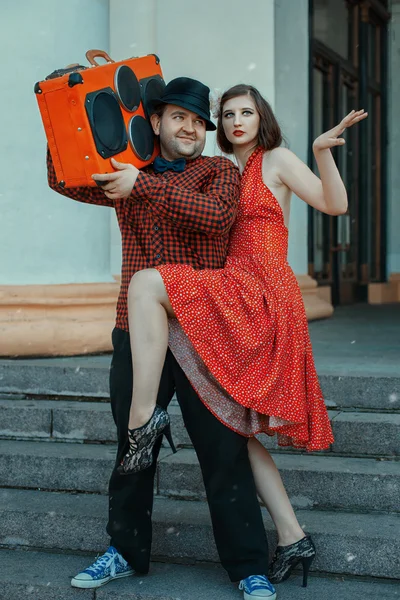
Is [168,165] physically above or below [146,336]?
above

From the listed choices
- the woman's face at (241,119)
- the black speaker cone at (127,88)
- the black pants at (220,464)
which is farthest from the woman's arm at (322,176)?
the black pants at (220,464)

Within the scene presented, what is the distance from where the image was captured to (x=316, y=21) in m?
9.31

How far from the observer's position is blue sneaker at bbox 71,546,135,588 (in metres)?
3.24

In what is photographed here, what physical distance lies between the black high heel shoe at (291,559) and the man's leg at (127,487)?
459 millimetres

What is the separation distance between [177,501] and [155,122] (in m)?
1.70

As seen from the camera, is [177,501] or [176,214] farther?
[177,501]

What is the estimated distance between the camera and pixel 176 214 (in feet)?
9.52

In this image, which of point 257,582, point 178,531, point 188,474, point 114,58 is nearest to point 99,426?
point 188,474

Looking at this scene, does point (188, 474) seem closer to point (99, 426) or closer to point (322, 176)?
point (99, 426)

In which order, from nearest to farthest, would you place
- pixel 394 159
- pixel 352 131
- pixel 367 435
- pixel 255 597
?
pixel 255 597 < pixel 367 435 < pixel 352 131 < pixel 394 159

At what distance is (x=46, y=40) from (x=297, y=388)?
3.51m

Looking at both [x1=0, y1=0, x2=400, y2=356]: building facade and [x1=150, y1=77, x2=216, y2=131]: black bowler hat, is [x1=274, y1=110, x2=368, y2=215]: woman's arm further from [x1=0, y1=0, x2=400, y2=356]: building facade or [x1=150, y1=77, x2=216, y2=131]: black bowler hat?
[x1=0, y1=0, x2=400, y2=356]: building facade

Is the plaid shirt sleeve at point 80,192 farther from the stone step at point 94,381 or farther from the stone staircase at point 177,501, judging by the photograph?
the stone step at point 94,381

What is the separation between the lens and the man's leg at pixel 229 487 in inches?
119
